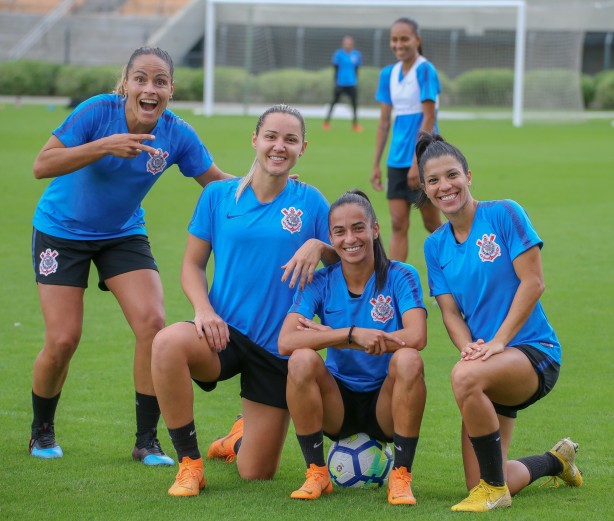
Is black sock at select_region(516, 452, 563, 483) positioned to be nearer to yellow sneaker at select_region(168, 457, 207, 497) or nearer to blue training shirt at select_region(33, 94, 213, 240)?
yellow sneaker at select_region(168, 457, 207, 497)

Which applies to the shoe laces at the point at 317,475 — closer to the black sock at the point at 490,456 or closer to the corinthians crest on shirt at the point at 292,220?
the black sock at the point at 490,456

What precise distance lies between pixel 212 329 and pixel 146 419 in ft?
2.78

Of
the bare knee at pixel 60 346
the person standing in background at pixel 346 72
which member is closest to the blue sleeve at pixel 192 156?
the bare knee at pixel 60 346

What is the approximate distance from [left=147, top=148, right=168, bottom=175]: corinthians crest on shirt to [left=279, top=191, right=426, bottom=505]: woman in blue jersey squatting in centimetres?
107

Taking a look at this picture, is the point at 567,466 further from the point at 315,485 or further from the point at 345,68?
the point at 345,68

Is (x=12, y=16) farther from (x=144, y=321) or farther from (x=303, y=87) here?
(x=144, y=321)

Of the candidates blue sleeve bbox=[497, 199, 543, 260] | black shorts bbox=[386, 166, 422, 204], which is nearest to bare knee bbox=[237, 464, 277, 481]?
blue sleeve bbox=[497, 199, 543, 260]

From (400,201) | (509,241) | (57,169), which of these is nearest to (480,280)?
(509,241)

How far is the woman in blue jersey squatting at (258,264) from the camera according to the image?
5.09 meters

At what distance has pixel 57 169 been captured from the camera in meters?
5.28

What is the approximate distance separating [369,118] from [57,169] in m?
28.3

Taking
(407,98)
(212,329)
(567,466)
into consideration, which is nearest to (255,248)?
(212,329)

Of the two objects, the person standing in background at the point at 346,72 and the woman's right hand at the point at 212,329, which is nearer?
the woman's right hand at the point at 212,329

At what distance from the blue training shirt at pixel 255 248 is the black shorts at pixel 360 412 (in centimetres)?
43
